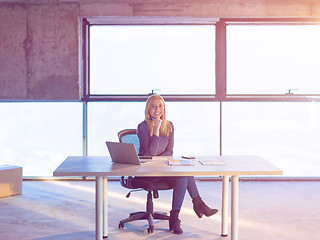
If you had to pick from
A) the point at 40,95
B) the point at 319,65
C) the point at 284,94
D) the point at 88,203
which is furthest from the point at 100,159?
the point at 319,65

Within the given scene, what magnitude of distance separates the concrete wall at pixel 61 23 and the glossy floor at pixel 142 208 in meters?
1.58

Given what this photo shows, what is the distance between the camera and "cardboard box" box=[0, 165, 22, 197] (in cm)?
522

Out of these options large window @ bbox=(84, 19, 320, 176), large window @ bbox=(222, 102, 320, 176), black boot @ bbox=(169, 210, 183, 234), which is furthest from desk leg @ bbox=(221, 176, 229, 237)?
large window @ bbox=(222, 102, 320, 176)

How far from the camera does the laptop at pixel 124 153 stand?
10.3 ft

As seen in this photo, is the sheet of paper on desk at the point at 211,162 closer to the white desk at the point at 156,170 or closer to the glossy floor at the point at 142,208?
the white desk at the point at 156,170

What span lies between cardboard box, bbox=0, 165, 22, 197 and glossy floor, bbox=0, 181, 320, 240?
0.13 m

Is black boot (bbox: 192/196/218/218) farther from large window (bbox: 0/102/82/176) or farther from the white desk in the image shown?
large window (bbox: 0/102/82/176)

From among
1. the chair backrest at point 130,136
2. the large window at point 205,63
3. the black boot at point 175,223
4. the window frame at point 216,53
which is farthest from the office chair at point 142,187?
the window frame at point 216,53

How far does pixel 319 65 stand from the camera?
716cm

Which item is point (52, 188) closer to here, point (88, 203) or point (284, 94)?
point (88, 203)

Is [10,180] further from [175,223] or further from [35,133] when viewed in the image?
[35,133]

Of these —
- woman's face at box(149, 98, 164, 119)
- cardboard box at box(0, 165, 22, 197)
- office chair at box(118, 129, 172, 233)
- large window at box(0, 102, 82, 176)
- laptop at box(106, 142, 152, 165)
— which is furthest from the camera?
large window at box(0, 102, 82, 176)

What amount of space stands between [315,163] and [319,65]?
40.2ft

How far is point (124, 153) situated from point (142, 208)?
1664 mm
